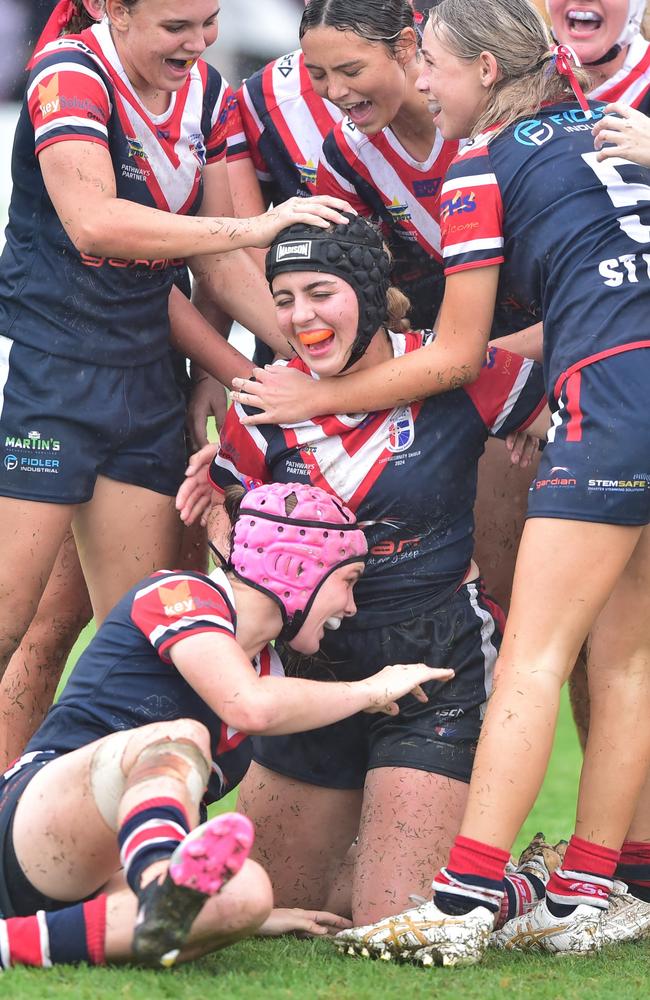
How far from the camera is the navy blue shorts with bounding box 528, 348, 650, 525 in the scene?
3.16 m

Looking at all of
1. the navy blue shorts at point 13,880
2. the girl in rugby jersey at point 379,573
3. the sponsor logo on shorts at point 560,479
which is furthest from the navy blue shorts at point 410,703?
the navy blue shorts at point 13,880

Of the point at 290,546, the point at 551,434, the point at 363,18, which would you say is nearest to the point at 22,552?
the point at 290,546

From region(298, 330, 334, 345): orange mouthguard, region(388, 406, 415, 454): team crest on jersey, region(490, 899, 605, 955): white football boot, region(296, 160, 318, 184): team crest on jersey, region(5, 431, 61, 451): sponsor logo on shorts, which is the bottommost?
region(490, 899, 605, 955): white football boot

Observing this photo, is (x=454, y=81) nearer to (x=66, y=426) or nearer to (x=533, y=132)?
(x=533, y=132)

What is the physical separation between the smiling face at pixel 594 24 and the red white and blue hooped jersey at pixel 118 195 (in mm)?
1142

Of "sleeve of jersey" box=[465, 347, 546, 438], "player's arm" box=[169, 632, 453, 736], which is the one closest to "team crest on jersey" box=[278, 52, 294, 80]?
"sleeve of jersey" box=[465, 347, 546, 438]

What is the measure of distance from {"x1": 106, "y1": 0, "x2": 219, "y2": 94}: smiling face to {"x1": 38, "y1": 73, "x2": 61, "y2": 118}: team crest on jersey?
21 centimetres

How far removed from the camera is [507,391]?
12.0 ft

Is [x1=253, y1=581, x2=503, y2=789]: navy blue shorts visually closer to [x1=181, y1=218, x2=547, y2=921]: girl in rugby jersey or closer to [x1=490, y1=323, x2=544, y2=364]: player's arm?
[x1=181, y1=218, x2=547, y2=921]: girl in rugby jersey

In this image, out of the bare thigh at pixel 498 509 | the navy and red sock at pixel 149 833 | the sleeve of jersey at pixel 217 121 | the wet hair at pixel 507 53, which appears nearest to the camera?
the navy and red sock at pixel 149 833

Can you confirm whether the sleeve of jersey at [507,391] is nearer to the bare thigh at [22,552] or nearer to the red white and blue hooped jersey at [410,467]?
the red white and blue hooped jersey at [410,467]

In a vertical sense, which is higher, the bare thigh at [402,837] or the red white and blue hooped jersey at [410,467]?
the red white and blue hooped jersey at [410,467]

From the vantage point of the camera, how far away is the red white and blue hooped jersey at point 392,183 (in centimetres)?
415

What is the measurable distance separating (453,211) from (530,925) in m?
1.73
